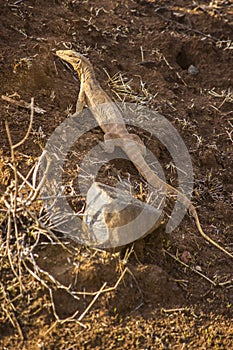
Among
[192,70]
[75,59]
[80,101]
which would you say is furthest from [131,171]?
[192,70]

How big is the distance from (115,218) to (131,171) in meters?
1.33

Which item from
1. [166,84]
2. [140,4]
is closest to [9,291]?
[166,84]

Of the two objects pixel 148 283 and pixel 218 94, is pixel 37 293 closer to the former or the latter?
pixel 148 283

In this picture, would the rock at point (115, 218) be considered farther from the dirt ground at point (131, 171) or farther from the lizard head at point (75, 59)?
the lizard head at point (75, 59)

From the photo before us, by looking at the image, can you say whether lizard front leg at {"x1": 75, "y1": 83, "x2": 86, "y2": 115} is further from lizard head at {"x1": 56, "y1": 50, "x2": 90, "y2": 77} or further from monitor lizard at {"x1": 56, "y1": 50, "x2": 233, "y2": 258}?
lizard head at {"x1": 56, "y1": 50, "x2": 90, "y2": 77}

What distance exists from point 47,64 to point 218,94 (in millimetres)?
2105

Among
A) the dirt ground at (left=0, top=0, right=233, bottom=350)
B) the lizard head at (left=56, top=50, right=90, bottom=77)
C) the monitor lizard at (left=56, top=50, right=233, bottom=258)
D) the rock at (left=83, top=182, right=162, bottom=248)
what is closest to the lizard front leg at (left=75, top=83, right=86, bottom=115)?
the monitor lizard at (left=56, top=50, right=233, bottom=258)

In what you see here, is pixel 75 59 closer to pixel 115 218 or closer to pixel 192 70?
pixel 192 70

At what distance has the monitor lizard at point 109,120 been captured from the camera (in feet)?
18.0

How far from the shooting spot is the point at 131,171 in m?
5.68

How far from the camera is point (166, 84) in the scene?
6973mm

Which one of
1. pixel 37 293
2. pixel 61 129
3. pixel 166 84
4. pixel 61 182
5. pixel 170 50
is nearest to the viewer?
pixel 37 293

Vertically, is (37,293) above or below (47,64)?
below

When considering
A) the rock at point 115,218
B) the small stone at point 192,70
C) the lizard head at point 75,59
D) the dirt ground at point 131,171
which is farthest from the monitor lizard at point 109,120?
the small stone at point 192,70
